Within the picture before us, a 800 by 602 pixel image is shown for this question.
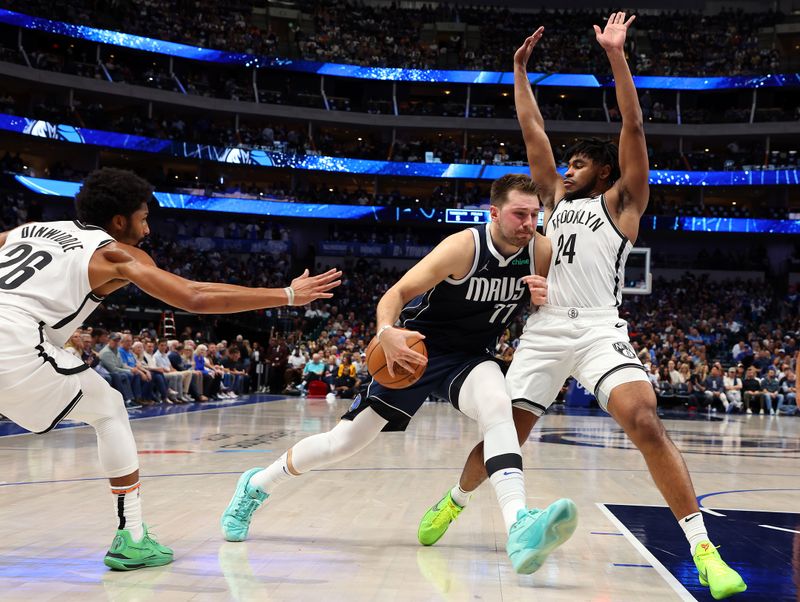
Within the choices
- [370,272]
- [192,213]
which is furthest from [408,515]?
[192,213]

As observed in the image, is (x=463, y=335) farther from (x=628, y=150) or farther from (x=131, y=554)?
(x=131, y=554)

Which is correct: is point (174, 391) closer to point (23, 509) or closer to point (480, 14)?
point (23, 509)

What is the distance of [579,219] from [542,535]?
1.72 metres

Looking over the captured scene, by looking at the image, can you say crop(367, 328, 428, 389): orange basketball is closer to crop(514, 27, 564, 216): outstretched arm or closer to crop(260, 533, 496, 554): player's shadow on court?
crop(260, 533, 496, 554): player's shadow on court

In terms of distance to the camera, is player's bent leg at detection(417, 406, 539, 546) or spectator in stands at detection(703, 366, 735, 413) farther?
spectator in stands at detection(703, 366, 735, 413)

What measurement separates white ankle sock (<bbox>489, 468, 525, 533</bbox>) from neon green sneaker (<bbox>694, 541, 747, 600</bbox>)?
76 centimetres

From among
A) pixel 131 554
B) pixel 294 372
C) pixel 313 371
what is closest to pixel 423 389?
pixel 131 554

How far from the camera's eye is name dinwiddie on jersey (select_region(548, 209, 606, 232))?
4.19 meters

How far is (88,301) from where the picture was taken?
3553mm

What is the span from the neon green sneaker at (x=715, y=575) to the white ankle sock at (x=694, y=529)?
0.04 metres

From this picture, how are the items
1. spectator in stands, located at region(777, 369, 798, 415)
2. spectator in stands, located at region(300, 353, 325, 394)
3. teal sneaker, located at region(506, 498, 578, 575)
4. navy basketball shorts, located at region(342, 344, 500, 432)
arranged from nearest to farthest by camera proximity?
teal sneaker, located at region(506, 498, 578, 575), navy basketball shorts, located at region(342, 344, 500, 432), spectator in stands, located at region(777, 369, 798, 415), spectator in stands, located at region(300, 353, 325, 394)

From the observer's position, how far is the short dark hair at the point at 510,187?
156 inches

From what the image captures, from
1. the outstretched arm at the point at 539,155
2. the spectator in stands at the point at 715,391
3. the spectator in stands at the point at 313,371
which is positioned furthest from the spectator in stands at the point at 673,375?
the outstretched arm at the point at 539,155

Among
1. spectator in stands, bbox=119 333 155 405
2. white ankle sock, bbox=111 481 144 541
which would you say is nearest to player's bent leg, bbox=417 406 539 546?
white ankle sock, bbox=111 481 144 541
